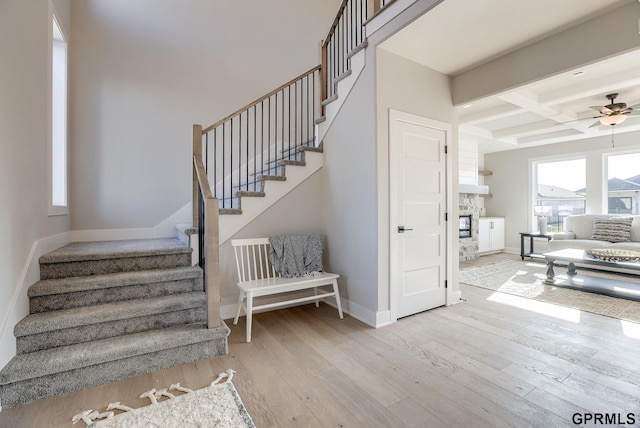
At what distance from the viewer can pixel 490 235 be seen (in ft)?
23.3

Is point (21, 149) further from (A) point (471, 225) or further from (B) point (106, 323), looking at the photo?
(A) point (471, 225)

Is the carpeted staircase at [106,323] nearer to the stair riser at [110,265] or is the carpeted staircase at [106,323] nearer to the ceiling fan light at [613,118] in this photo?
the stair riser at [110,265]

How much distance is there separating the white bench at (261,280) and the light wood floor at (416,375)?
10.4 inches

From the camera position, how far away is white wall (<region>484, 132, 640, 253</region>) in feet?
19.9

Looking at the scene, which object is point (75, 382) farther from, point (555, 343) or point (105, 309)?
point (555, 343)

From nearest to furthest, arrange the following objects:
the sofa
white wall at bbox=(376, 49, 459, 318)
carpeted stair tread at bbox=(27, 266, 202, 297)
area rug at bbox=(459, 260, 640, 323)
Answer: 1. carpeted stair tread at bbox=(27, 266, 202, 297)
2. white wall at bbox=(376, 49, 459, 318)
3. area rug at bbox=(459, 260, 640, 323)
4. the sofa

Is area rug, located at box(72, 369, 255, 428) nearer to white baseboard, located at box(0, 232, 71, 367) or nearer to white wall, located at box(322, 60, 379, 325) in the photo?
white baseboard, located at box(0, 232, 71, 367)

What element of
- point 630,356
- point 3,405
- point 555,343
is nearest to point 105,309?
point 3,405

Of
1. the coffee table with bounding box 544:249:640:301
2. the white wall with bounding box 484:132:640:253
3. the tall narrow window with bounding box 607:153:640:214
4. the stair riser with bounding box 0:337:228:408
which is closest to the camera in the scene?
the stair riser with bounding box 0:337:228:408

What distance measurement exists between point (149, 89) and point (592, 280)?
6860 mm

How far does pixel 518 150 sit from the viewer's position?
732 centimetres

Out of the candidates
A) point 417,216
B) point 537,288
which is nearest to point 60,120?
point 417,216

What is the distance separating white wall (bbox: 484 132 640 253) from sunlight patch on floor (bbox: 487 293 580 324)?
13.8 ft

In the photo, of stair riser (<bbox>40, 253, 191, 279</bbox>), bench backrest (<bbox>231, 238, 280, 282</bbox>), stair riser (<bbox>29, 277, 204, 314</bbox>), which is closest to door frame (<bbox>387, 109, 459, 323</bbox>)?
bench backrest (<bbox>231, 238, 280, 282</bbox>)
